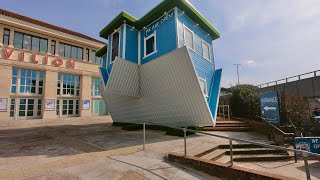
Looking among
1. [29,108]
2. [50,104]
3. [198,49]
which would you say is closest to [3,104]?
[29,108]

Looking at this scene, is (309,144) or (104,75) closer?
(309,144)

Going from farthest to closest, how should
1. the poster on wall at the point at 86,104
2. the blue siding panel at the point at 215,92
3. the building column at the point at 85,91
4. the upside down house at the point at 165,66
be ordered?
the poster on wall at the point at 86,104, the building column at the point at 85,91, the blue siding panel at the point at 215,92, the upside down house at the point at 165,66

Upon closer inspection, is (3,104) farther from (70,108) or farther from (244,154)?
(244,154)

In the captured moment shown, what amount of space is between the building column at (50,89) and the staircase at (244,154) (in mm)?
24728

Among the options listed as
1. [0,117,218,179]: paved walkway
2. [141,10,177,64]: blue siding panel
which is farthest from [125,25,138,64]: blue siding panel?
[0,117,218,179]: paved walkway

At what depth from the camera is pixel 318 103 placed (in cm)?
1673

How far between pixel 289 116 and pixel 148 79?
359 inches

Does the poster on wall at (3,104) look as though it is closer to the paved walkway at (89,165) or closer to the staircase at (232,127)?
the paved walkway at (89,165)

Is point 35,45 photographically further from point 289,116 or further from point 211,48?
point 289,116

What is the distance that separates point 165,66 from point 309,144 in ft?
23.8

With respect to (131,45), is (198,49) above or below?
below

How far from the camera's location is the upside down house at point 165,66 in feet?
33.1

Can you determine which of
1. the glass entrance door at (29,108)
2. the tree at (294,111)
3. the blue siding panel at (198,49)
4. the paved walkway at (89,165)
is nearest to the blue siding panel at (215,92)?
the blue siding panel at (198,49)

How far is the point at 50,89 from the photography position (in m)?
25.2
